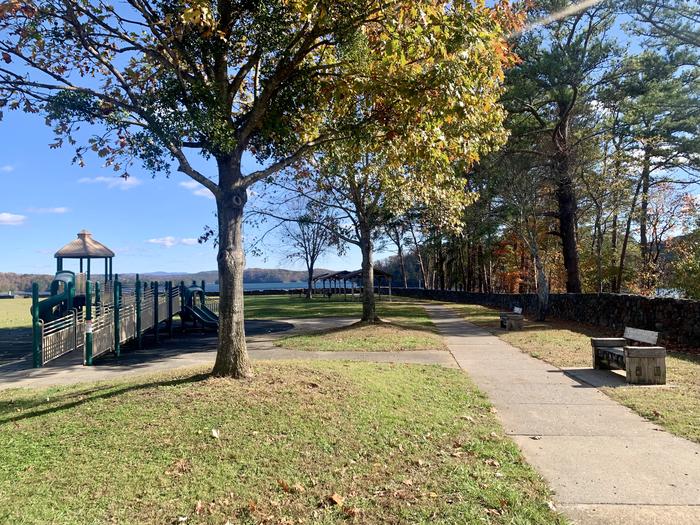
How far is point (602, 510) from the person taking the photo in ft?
12.0

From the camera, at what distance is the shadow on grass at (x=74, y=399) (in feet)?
20.4

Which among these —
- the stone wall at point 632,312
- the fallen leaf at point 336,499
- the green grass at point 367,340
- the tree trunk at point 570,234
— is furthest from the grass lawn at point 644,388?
the tree trunk at point 570,234

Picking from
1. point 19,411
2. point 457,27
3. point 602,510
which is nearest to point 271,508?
point 602,510

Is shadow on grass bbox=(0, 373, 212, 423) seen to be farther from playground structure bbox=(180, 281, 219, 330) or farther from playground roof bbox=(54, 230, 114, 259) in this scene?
playground roof bbox=(54, 230, 114, 259)

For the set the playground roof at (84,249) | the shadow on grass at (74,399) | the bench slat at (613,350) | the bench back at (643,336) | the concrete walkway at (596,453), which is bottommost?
the concrete walkway at (596,453)

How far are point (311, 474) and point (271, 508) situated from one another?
0.62m

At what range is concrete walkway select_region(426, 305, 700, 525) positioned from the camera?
3.71 meters

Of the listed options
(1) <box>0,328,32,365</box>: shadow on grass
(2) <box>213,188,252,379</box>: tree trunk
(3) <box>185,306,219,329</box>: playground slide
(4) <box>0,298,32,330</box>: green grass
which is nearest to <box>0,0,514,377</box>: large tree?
(2) <box>213,188,252,379</box>: tree trunk

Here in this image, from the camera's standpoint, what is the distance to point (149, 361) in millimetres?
11289

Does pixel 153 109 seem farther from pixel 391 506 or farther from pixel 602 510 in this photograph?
pixel 602 510

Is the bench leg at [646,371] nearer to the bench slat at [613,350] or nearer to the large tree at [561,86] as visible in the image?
the bench slat at [613,350]

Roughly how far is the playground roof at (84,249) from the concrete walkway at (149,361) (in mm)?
8663

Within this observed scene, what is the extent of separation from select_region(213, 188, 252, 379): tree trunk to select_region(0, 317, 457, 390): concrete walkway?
2.96 m

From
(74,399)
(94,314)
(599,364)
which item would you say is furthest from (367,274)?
(74,399)
